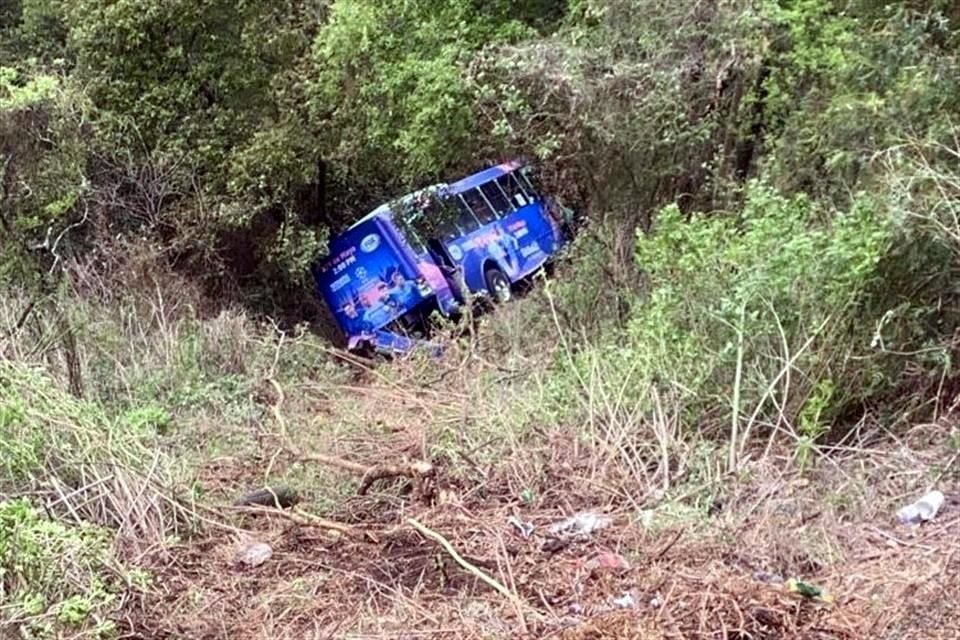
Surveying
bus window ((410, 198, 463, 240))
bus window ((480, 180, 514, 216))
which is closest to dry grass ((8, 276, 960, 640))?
bus window ((410, 198, 463, 240))

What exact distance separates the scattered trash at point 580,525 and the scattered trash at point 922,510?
1.24m

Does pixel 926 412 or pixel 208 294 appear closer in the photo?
pixel 926 412

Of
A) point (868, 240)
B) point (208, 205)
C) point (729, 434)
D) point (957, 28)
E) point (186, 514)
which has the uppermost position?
point (208, 205)

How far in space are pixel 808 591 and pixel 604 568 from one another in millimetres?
794

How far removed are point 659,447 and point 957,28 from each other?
10.5 feet

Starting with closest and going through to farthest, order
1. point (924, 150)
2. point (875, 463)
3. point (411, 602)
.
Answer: point (411, 602)
point (875, 463)
point (924, 150)

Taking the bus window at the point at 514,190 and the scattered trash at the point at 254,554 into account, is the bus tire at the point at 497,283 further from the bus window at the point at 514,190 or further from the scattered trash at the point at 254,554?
the scattered trash at the point at 254,554

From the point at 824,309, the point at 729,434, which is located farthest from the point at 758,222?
the point at 729,434

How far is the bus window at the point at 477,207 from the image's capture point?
10750mm

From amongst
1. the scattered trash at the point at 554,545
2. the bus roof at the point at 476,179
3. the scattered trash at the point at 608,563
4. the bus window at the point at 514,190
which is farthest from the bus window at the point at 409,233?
the scattered trash at the point at 608,563

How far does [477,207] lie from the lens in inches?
428

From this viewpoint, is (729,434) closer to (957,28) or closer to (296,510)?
(296,510)

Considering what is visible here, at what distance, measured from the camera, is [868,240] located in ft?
15.8

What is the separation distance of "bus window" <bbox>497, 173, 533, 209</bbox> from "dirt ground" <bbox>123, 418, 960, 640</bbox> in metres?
6.67
